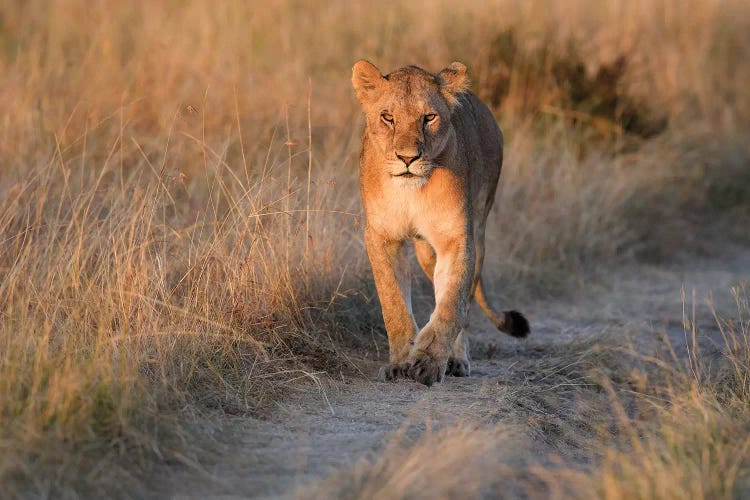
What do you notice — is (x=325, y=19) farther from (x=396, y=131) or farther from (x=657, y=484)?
(x=657, y=484)

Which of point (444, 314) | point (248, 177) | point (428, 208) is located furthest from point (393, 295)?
point (248, 177)

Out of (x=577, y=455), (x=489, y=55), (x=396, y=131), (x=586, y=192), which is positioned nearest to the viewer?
(x=577, y=455)

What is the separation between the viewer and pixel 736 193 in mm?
10211

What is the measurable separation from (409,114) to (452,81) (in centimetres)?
43

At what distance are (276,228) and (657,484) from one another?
310cm

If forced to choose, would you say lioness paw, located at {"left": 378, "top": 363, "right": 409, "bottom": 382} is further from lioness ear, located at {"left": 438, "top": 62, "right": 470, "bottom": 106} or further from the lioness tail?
lioness ear, located at {"left": 438, "top": 62, "right": 470, "bottom": 106}

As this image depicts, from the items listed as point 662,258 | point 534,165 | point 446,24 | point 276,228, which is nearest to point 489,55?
point 446,24

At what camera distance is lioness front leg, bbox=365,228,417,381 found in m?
5.06

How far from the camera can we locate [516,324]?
6031 millimetres

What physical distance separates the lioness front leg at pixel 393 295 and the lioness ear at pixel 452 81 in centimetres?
76

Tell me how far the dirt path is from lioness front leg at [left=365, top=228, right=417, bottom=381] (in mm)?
195

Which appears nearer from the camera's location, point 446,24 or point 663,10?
point 446,24

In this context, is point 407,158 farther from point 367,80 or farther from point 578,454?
point 578,454

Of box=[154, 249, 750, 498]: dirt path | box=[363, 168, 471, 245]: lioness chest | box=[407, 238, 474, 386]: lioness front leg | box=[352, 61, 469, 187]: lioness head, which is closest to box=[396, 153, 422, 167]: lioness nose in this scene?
box=[352, 61, 469, 187]: lioness head
